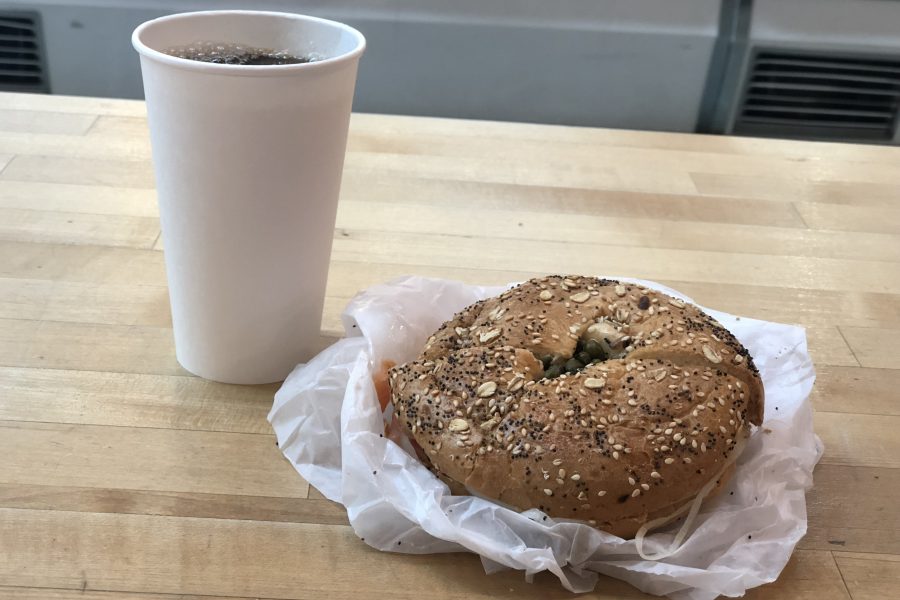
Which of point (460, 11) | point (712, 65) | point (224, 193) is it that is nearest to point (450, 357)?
point (224, 193)

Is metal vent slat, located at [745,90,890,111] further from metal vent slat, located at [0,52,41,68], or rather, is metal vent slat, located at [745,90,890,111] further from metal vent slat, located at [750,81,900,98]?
metal vent slat, located at [0,52,41,68]

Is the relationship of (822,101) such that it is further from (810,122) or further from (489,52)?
(489,52)

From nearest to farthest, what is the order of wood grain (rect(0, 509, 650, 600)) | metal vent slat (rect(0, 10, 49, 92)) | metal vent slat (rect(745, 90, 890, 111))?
wood grain (rect(0, 509, 650, 600)) < metal vent slat (rect(0, 10, 49, 92)) < metal vent slat (rect(745, 90, 890, 111))

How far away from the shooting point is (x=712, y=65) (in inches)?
70.5

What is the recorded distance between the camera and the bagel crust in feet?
2.15

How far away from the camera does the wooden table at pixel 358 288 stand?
669mm

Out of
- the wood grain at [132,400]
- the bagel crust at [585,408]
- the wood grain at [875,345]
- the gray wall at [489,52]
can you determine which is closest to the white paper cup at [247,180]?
the wood grain at [132,400]

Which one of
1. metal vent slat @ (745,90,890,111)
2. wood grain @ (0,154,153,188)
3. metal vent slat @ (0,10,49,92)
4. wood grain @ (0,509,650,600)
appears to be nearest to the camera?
wood grain @ (0,509,650,600)

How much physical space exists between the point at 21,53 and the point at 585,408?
1548mm

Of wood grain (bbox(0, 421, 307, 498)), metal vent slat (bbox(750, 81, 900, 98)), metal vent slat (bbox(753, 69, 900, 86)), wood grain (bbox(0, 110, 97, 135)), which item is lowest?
wood grain (bbox(0, 110, 97, 135))

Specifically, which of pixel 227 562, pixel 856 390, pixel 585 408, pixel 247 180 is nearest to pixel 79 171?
pixel 247 180

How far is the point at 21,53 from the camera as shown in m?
1.74

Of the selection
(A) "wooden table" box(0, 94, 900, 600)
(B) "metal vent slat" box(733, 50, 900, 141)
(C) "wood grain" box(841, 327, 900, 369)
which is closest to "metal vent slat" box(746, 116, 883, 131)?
(B) "metal vent slat" box(733, 50, 900, 141)

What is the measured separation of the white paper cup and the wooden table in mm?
65
